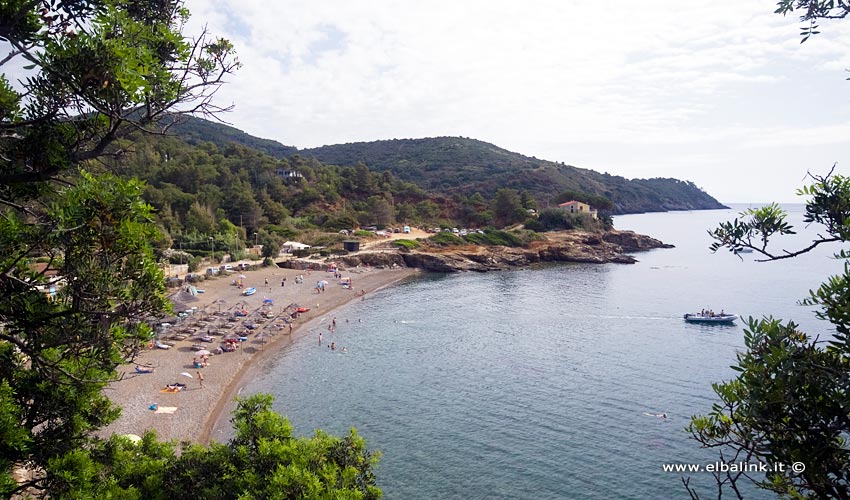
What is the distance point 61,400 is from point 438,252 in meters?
59.3

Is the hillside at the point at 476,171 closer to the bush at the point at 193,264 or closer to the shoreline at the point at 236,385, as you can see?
the bush at the point at 193,264

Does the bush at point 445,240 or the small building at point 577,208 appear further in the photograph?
the small building at point 577,208

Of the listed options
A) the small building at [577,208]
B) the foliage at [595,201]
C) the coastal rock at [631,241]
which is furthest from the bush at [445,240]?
the foliage at [595,201]

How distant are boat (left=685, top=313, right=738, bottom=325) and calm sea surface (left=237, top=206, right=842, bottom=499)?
85 centimetres

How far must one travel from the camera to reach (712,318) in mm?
36531

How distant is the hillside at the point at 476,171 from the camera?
129 metres

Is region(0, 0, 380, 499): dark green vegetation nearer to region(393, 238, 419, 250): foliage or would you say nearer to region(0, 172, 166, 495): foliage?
region(0, 172, 166, 495): foliage

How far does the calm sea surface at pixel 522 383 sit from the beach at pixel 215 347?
1778mm

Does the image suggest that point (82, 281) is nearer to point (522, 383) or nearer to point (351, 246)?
point (522, 383)

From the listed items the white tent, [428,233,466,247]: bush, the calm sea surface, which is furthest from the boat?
the white tent

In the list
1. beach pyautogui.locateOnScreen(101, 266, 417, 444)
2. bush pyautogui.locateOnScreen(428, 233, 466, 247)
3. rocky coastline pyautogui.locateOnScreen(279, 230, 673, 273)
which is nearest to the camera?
beach pyautogui.locateOnScreen(101, 266, 417, 444)

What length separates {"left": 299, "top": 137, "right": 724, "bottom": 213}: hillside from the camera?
12938cm

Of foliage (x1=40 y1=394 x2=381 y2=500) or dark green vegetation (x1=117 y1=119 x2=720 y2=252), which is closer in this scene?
foliage (x1=40 y1=394 x2=381 y2=500)

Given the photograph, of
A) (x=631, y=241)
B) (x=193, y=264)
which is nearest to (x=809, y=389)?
(x=193, y=264)
